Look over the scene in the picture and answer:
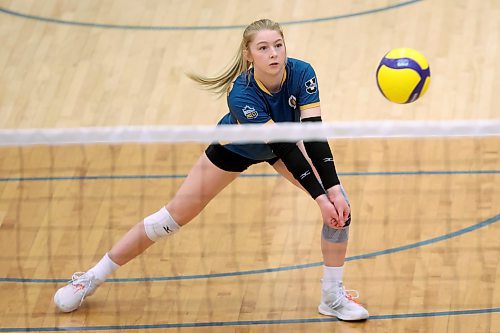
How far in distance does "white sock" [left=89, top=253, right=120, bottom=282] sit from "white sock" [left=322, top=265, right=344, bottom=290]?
135 cm

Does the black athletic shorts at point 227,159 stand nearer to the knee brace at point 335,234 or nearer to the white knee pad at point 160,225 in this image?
the white knee pad at point 160,225

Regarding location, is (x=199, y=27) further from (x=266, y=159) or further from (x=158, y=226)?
(x=266, y=159)

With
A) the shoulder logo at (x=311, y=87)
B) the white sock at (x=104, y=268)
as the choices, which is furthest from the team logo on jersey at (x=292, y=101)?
the white sock at (x=104, y=268)

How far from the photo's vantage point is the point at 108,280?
7.58m

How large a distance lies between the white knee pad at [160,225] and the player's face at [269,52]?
1176mm

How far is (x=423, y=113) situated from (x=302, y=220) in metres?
1.95

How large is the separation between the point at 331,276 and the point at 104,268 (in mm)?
1474

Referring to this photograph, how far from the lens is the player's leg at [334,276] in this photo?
6891 mm

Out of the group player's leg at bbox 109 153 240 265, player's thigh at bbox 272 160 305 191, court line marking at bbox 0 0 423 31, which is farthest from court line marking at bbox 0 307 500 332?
court line marking at bbox 0 0 423 31

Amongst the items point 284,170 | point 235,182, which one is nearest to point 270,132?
point 284,170

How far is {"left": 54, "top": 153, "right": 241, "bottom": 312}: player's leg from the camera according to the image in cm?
690

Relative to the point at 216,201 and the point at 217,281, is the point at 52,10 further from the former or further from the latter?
the point at 217,281

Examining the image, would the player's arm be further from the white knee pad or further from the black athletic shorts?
the white knee pad

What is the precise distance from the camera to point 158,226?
7.05m
